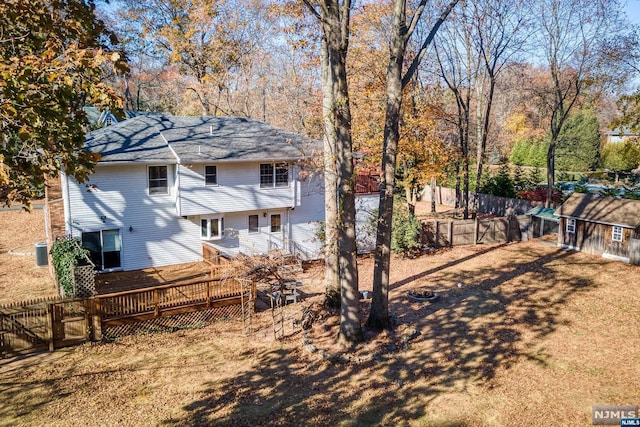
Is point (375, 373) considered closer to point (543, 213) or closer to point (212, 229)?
point (212, 229)

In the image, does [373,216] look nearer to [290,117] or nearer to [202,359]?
[202,359]

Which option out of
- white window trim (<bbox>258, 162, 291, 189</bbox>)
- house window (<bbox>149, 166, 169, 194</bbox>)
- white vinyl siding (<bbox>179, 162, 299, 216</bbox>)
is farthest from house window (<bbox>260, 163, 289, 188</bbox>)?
house window (<bbox>149, 166, 169, 194</bbox>)

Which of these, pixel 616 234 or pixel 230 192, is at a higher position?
pixel 230 192

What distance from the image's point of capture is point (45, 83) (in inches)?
358

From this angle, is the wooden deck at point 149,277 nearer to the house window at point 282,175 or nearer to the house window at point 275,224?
the house window at point 275,224

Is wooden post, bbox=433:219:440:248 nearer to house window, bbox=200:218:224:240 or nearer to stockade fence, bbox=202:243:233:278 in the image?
house window, bbox=200:218:224:240

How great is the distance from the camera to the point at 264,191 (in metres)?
22.6

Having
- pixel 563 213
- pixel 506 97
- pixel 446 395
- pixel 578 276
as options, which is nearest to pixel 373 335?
pixel 446 395

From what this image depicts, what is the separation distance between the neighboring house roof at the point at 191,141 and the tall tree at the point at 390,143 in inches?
260

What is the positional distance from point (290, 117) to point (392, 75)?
29535mm

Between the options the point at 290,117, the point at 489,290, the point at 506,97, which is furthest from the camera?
the point at 506,97

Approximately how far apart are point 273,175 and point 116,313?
1083cm

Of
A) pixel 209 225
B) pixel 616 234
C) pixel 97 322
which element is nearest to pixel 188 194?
pixel 209 225

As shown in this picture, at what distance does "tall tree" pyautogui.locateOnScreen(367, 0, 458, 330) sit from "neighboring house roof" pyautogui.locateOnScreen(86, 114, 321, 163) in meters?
6.60
